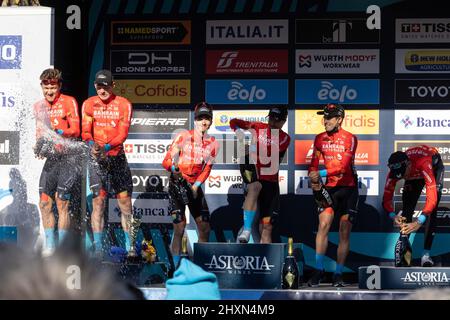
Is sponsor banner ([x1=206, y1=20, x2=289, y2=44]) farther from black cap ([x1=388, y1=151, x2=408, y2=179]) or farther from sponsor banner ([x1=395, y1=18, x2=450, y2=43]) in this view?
black cap ([x1=388, y1=151, x2=408, y2=179])

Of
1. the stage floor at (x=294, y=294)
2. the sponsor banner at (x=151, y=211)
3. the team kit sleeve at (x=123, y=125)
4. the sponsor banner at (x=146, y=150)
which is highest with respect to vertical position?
the team kit sleeve at (x=123, y=125)

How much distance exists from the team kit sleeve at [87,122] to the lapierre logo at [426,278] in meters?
3.19

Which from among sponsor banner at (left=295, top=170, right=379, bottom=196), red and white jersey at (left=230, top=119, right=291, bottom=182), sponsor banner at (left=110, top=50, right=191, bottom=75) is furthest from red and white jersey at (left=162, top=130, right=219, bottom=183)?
sponsor banner at (left=295, top=170, right=379, bottom=196)

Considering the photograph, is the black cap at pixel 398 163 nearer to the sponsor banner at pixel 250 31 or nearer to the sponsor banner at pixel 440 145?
the sponsor banner at pixel 440 145

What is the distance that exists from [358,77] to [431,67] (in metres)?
0.72

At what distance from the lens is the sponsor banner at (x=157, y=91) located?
361 inches

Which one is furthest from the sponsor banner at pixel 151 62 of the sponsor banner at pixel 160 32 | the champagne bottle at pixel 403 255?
the champagne bottle at pixel 403 255

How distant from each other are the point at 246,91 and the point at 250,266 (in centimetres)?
232

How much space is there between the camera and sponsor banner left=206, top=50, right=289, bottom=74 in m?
9.05
